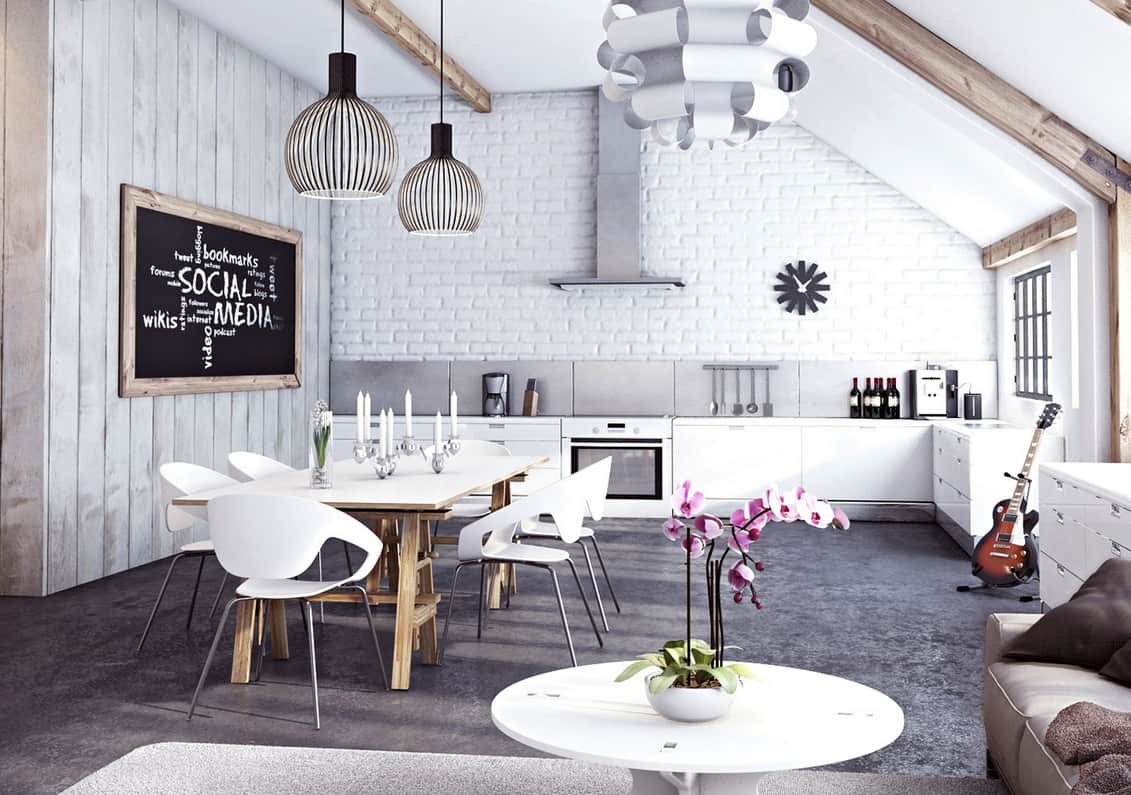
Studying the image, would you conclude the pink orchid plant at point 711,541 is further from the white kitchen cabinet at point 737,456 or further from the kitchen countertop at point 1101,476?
the white kitchen cabinet at point 737,456

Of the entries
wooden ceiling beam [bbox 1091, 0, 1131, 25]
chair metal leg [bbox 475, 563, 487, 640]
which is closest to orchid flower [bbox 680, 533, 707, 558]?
chair metal leg [bbox 475, 563, 487, 640]

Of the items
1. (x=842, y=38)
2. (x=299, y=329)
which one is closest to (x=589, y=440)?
(x=299, y=329)

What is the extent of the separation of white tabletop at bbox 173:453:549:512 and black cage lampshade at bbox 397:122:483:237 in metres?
1.25

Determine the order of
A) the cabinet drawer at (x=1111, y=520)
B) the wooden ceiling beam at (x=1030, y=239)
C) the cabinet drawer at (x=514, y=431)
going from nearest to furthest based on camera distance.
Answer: the cabinet drawer at (x=1111, y=520) < the wooden ceiling beam at (x=1030, y=239) < the cabinet drawer at (x=514, y=431)

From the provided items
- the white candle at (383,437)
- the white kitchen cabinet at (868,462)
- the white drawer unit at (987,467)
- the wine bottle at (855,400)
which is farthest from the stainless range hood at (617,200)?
the white candle at (383,437)

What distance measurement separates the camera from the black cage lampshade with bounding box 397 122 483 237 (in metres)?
5.28

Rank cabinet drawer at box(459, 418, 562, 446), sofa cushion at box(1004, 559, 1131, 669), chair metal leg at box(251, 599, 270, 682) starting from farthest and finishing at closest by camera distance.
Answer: cabinet drawer at box(459, 418, 562, 446) < chair metal leg at box(251, 599, 270, 682) < sofa cushion at box(1004, 559, 1131, 669)

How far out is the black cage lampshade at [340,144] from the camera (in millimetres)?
4199

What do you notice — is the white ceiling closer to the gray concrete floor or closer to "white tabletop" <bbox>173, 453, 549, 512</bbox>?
"white tabletop" <bbox>173, 453, 549, 512</bbox>

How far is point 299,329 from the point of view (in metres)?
8.21

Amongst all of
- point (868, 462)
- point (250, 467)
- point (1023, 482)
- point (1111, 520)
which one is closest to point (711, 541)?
point (1111, 520)

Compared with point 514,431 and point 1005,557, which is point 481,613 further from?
point 514,431

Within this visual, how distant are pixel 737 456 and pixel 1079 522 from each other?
398 cm

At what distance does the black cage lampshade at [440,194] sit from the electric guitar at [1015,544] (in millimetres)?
3158
